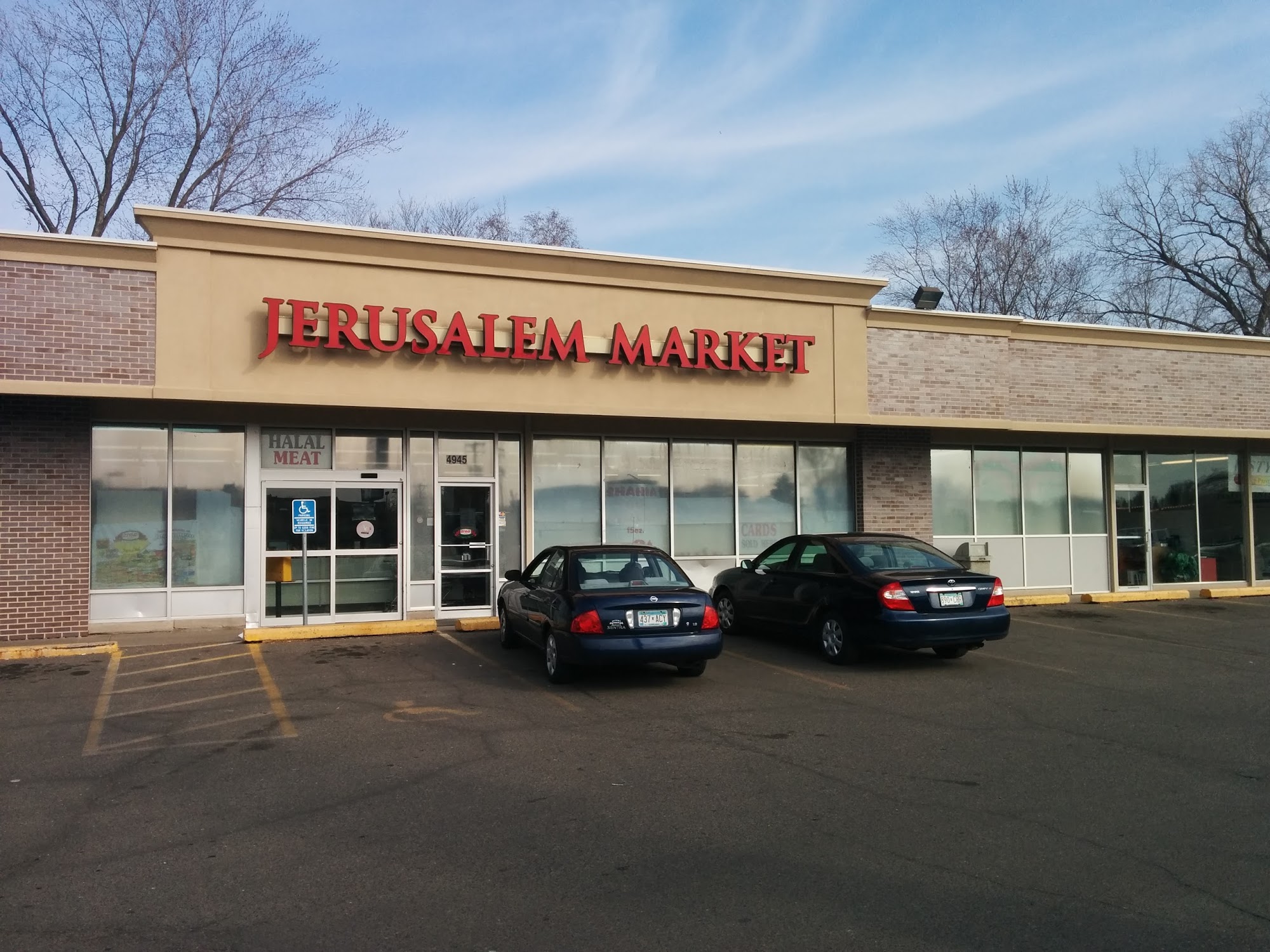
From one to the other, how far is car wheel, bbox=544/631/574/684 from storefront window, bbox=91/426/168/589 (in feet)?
22.2

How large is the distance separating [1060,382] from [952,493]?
9.20ft

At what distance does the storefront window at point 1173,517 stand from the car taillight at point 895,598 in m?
11.7

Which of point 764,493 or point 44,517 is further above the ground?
point 764,493

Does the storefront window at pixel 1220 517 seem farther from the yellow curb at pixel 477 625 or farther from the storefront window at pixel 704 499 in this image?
the yellow curb at pixel 477 625

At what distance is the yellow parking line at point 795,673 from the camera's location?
33.8 feet

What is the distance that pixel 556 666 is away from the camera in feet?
33.4

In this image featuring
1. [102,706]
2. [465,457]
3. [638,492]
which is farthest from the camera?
[638,492]

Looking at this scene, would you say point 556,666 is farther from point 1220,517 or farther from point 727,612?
point 1220,517

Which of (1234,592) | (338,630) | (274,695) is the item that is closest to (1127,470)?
(1234,592)

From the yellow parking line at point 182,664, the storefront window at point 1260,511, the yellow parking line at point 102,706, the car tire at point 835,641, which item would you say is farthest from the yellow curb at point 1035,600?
the yellow parking line at point 102,706

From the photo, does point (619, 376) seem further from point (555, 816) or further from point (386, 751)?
point (555, 816)

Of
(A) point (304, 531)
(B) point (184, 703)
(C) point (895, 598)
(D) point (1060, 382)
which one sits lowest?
(B) point (184, 703)

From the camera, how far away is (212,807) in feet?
20.6

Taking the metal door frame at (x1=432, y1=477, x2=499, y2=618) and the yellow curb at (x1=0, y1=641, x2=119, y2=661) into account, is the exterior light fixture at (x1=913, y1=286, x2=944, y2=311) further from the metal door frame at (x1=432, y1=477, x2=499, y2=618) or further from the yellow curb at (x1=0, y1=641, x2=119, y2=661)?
the yellow curb at (x1=0, y1=641, x2=119, y2=661)
